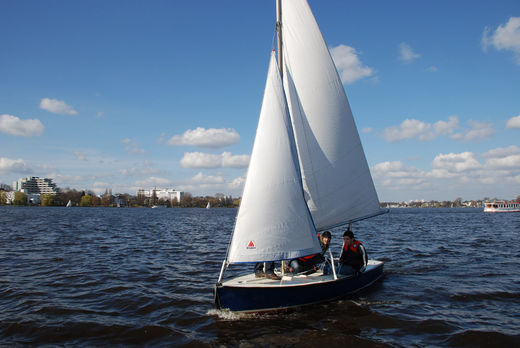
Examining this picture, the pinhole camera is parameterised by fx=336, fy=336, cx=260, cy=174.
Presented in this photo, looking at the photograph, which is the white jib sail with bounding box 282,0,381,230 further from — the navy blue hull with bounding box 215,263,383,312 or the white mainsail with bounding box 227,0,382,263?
the navy blue hull with bounding box 215,263,383,312

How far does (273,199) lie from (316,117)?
11.5ft

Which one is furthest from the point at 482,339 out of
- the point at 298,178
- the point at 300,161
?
the point at 300,161

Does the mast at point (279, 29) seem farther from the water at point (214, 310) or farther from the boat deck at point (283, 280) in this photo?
the water at point (214, 310)

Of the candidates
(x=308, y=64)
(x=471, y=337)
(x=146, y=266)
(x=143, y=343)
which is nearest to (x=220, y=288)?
(x=143, y=343)

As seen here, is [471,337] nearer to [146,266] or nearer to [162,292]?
[162,292]

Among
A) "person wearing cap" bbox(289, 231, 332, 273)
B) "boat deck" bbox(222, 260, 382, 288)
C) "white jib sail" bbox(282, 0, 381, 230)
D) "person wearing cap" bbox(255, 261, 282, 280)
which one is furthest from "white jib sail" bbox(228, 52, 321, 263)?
"white jib sail" bbox(282, 0, 381, 230)

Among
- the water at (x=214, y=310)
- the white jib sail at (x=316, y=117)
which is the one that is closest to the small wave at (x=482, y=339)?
the water at (x=214, y=310)

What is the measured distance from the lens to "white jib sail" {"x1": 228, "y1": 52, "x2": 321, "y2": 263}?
8.56 m

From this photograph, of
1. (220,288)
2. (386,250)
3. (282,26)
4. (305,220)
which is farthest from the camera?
(386,250)

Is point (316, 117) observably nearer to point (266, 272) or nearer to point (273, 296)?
point (266, 272)

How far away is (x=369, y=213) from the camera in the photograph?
11.8 metres

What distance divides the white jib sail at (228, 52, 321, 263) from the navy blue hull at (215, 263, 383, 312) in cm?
75

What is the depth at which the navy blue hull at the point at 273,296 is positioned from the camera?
27.0 feet

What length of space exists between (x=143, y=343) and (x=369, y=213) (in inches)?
319
